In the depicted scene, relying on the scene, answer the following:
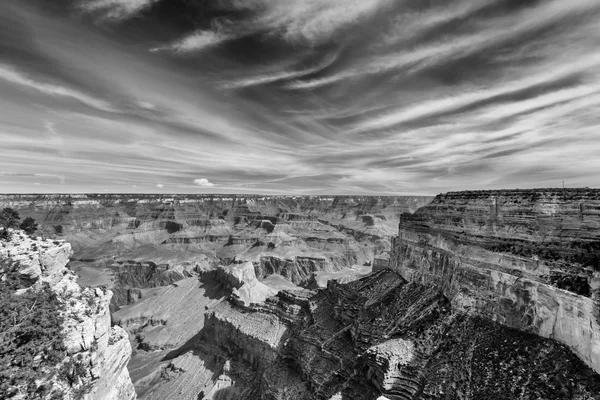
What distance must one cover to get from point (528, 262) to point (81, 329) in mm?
31998

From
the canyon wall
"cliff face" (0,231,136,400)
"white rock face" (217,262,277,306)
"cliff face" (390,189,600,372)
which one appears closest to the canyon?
"cliff face" (390,189,600,372)

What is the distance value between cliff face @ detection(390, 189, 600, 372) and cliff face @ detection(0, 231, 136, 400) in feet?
92.5

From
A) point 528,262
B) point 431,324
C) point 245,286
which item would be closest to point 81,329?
point 431,324

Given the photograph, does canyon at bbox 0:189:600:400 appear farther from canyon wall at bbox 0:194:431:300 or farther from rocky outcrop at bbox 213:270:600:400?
canyon wall at bbox 0:194:431:300

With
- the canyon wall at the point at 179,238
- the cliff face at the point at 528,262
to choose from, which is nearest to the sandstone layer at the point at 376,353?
the cliff face at the point at 528,262

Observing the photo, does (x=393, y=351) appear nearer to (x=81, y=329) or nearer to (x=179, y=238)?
(x=81, y=329)

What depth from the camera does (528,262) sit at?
69.1 ft

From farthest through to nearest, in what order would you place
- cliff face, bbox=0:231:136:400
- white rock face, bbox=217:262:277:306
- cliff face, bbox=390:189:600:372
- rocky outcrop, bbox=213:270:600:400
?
white rock face, bbox=217:262:277:306
cliff face, bbox=0:231:136:400
rocky outcrop, bbox=213:270:600:400
cliff face, bbox=390:189:600:372

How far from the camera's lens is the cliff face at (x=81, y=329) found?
18.3 m

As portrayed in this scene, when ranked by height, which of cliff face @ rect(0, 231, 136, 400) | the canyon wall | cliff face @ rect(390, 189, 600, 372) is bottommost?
the canyon wall

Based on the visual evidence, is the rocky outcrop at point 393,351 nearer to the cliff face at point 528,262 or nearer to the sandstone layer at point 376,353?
the sandstone layer at point 376,353

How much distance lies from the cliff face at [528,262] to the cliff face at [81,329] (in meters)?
28.2

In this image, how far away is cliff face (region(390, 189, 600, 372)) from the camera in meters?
17.6

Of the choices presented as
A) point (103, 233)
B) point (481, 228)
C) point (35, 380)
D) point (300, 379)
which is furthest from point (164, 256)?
point (481, 228)
